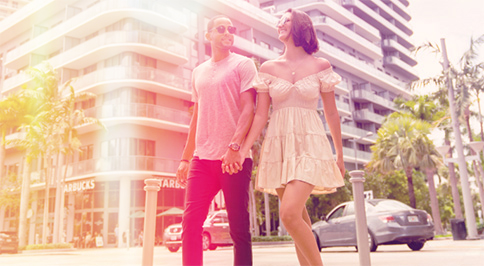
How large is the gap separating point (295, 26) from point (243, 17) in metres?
36.0

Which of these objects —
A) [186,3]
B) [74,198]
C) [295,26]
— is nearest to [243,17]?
[186,3]

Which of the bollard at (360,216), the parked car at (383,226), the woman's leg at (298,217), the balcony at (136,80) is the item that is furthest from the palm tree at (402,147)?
the woman's leg at (298,217)

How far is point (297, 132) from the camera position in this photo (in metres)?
3.36

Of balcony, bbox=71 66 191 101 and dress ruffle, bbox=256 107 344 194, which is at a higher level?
balcony, bbox=71 66 191 101

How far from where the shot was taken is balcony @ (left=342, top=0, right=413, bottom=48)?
188ft

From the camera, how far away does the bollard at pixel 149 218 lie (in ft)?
15.0

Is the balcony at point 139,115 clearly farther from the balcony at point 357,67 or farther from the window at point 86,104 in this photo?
the balcony at point 357,67

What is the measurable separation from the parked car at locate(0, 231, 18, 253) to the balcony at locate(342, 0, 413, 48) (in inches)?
1843

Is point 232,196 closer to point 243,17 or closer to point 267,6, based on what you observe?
point 243,17

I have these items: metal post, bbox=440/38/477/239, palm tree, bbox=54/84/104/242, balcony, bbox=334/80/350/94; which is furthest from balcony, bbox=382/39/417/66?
palm tree, bbox=54/84/104/242

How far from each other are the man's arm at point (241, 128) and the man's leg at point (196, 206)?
0.23 metres

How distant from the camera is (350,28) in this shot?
55.6 meters

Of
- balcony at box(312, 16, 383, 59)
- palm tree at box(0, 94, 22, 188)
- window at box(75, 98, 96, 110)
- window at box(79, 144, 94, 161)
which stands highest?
balcony at box(312, 16, 383, 59)

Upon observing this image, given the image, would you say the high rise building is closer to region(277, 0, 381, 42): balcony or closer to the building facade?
the building facade
